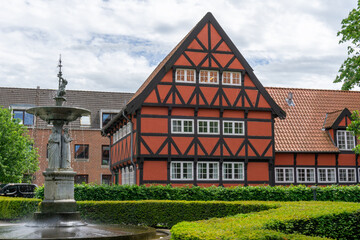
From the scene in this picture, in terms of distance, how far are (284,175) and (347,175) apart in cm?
478

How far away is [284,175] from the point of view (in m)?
32.9

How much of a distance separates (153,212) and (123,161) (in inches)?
453

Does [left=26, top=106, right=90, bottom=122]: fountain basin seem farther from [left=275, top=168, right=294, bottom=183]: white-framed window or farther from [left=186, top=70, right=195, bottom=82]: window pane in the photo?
[left=275, top=168, right=294, bottom=183]: white-framed window

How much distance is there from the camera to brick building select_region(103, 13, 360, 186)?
2828 cm

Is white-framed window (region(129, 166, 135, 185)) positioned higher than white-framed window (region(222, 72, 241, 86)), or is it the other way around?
white-framed window (region(222, 72, 241, 86))

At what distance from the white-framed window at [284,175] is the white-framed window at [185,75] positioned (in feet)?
29.3

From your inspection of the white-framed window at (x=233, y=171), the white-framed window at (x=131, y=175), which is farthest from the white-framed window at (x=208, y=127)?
the white-framed window at (x=131, y=175)

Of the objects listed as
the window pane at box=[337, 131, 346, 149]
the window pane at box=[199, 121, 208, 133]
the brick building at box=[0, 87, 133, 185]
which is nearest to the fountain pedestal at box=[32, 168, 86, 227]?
the window pane at box=[199, 121, 208, 133]

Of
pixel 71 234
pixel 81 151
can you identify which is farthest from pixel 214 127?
pixel 81 151

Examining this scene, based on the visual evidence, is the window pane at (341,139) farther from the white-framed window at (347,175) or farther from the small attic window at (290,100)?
the small attic window at (290,100)

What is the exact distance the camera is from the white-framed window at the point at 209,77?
29750 mm

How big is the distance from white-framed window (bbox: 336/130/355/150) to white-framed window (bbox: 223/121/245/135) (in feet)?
28.0

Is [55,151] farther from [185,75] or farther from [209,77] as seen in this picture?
[209,77]

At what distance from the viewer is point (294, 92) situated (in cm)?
3766
